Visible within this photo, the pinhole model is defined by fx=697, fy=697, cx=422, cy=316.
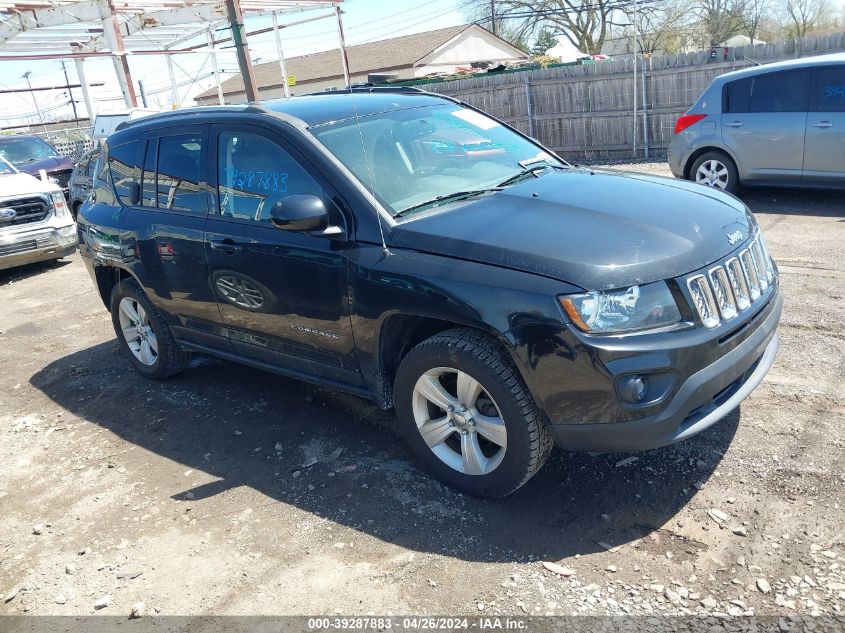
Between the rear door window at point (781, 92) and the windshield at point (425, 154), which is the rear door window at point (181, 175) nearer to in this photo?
the windshield at point (425, 154)

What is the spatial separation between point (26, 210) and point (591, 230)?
9.32 metres

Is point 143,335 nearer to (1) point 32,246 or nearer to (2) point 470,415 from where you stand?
(2) point 470,415

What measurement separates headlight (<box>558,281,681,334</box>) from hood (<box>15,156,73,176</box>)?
1488 centimetres

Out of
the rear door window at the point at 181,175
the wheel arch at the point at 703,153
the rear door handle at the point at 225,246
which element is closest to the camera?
the rear door handle at the point at 225,246

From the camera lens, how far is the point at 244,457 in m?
4.21

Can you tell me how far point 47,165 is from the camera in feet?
49.2

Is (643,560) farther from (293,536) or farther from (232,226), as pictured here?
(232,226)

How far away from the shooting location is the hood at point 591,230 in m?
2.96

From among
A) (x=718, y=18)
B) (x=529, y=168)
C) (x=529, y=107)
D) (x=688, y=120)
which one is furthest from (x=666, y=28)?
(x=529, y=168)

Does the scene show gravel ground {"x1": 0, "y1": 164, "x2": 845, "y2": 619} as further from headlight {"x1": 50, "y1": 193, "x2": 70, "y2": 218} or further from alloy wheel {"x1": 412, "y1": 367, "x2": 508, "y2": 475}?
headlight {"x1": 50, "y1": 193, "x2": 70, "y2": 218}

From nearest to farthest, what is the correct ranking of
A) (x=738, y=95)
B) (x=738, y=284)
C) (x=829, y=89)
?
(x=738, y=284), (x=829, y=89), (x=738, y=95)

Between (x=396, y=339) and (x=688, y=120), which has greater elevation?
(x=688, y=120)

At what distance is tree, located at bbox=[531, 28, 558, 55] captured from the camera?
46.0 m

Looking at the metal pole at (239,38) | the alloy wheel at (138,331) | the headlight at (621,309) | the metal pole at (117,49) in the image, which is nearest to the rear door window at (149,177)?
the alloy wheel at (138,331)
